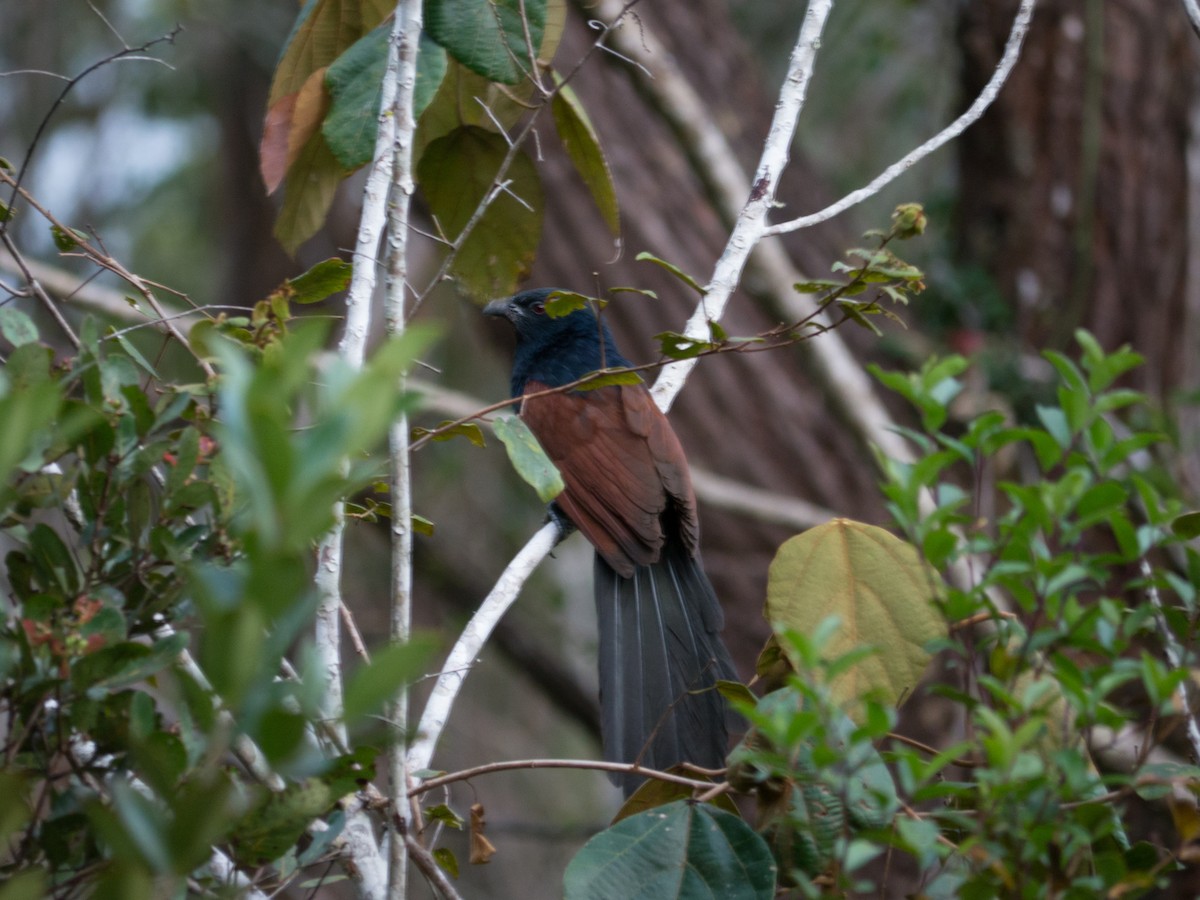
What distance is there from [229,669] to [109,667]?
0.44 meters

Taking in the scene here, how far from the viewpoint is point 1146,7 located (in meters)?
4.87

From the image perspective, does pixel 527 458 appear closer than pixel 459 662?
Yes

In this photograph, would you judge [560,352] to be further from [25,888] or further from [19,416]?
[25,888]

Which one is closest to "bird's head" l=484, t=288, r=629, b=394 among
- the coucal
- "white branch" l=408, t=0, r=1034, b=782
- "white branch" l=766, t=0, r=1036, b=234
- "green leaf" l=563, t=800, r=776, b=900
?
the coucal

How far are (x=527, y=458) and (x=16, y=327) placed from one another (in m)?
0.69

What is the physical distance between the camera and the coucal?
95.7 inches

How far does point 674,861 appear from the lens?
151cm

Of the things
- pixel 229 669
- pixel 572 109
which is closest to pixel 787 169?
pixel 572 109

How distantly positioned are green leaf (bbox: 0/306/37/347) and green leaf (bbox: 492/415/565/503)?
0.61 metres

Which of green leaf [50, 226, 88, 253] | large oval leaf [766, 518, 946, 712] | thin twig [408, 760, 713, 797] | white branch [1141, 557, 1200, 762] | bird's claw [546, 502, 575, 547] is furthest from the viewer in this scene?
bird's claw [546, 502, 575, 547]

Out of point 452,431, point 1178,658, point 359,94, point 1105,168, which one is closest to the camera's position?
point 1178,658

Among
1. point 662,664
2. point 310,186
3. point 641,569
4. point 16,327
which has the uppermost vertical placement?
point 310,186

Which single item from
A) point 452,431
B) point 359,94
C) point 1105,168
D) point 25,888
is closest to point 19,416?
point 25,888

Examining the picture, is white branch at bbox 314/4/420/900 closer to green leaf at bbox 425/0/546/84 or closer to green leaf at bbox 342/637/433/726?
green leaf at bbox 425/0/546/84
